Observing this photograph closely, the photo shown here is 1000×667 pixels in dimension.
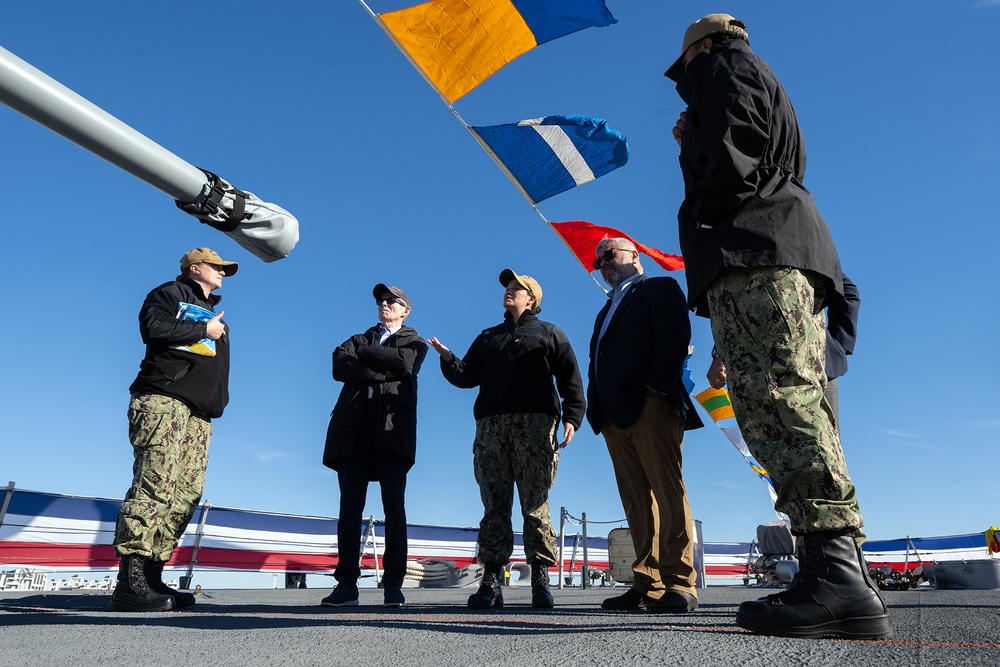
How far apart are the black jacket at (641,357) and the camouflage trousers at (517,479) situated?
35cm

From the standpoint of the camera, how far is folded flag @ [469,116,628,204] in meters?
6.18

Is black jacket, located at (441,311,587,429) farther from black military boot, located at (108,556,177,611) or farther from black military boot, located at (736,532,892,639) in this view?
black military boot, located at (736,532,892,639)

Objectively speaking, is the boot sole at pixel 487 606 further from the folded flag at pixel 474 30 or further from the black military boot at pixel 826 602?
the folded flag at pixel 474 30

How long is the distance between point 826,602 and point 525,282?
2.96 m

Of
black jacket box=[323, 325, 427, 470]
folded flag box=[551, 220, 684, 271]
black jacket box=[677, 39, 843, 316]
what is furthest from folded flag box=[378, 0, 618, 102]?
black jacket box=[677, 39, 843, 316]

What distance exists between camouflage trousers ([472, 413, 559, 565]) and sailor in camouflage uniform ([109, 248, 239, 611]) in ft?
5.21

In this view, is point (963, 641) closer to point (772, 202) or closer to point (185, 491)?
point (772, 202)

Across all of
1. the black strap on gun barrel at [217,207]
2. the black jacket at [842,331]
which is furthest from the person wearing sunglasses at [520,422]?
the black strap on gun barrel at [217,207]

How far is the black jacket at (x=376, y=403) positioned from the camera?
4254 millimetres

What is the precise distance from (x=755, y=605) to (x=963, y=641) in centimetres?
45

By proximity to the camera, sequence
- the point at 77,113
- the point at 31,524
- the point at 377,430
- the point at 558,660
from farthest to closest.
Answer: the point at 31,524 < the point at 377,430 < the point at 558,660 < the point at 77,113

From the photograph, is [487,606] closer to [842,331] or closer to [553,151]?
[842,331]

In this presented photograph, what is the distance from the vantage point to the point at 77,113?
42.1 inches

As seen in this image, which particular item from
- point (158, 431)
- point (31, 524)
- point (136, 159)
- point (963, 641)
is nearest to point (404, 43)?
point (158, 431)
